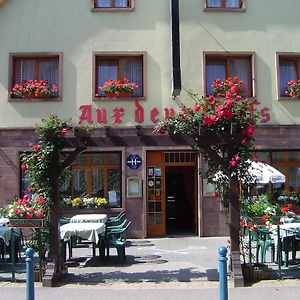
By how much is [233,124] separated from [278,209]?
67.8 inches

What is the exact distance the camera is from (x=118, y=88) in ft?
51.3

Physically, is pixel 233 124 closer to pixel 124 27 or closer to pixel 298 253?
pixel 298 253

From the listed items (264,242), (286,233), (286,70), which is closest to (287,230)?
(286,233)

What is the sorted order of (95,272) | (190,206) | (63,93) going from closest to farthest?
(95,272) < (63,93) < (190,206)

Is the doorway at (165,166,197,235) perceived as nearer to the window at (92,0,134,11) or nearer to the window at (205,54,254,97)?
the window at (205,54,254,97)

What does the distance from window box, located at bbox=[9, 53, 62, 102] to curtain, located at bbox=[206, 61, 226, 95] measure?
182 inches

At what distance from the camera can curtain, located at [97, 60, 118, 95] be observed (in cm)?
1606

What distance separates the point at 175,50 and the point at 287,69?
13.0 ft

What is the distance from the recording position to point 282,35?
53.0 feet

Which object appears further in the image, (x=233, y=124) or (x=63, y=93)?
(x=63, y=93)

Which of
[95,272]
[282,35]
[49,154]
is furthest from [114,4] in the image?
[95,272]

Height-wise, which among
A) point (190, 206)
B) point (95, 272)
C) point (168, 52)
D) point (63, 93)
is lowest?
point (95, 272)

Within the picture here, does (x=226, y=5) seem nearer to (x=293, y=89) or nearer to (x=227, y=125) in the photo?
(x=293, y=89)

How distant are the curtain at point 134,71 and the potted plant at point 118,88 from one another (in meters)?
0.32
